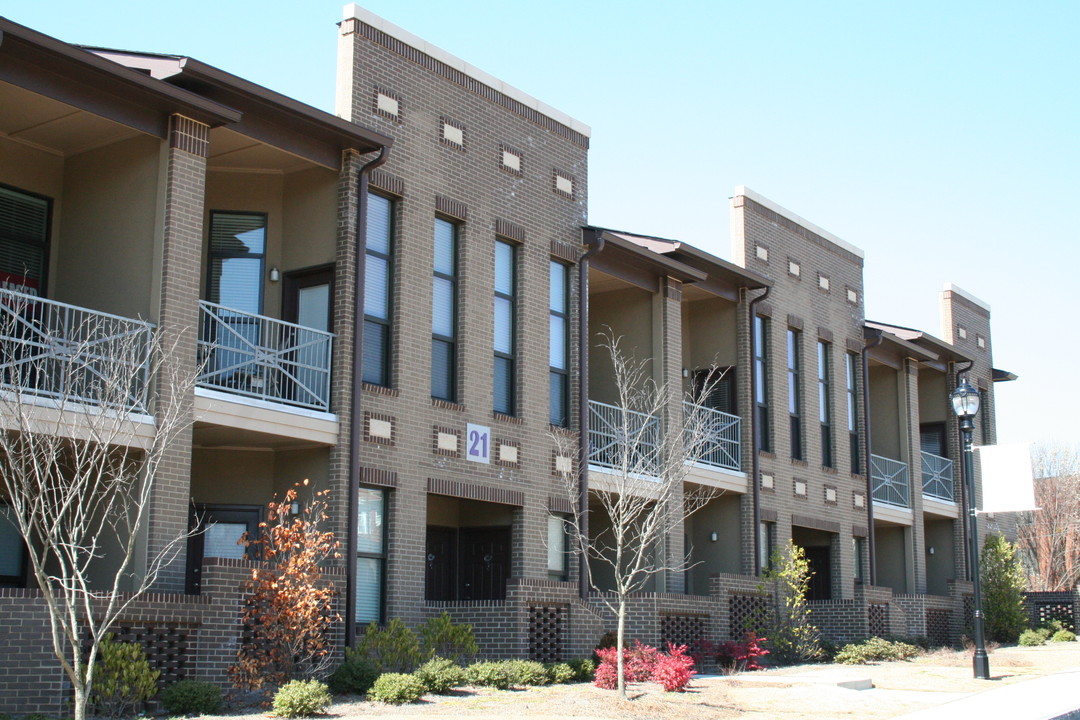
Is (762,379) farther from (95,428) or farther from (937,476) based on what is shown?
(95,428)

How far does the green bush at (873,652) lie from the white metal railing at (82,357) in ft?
49.1

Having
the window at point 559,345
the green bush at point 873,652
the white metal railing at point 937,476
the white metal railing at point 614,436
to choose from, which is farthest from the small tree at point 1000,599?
the window at point 559,345

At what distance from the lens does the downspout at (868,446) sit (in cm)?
2939

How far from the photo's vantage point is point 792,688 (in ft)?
59.4

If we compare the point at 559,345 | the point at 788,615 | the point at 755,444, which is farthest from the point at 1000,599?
the point at 559,345

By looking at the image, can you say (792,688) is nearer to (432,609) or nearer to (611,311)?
(432,609)

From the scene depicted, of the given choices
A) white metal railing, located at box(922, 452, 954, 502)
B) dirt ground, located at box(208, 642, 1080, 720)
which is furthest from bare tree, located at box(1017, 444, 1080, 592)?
dirt ground, located at box(208, 642, 1080, 720)

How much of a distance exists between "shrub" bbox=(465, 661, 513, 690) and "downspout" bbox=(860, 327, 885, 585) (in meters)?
14.7

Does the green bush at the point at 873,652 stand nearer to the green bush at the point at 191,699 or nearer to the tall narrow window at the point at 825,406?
the tall narrow window at the point at 825,406

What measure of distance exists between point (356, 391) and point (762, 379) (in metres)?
11.9

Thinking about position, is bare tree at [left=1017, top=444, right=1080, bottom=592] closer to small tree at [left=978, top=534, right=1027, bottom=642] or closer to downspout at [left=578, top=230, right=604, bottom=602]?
small tree at [left=978, top=534, right=1027, bottom=642]

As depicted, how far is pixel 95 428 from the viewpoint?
1250 cm

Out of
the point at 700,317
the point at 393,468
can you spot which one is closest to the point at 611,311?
the point at 700,317

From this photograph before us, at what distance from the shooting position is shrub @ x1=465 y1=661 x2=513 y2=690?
1670 cm
